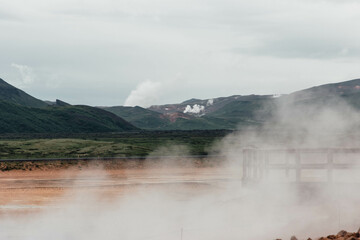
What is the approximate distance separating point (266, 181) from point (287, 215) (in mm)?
2849

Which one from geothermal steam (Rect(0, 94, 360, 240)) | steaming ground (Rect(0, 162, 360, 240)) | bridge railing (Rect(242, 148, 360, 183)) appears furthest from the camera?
bridge railing (Rect(242, 148, 360, 183))

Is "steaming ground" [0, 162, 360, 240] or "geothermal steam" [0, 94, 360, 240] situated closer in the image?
"geothermal steam" [0, 94, 360, 240]

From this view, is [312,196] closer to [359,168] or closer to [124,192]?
[359,168]

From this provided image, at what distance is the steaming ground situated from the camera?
1966 centimetres

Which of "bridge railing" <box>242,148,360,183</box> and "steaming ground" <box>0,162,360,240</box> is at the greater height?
"bridge railing" <box>242,148,360,183</box>

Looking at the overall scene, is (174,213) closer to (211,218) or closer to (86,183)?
(211,218)

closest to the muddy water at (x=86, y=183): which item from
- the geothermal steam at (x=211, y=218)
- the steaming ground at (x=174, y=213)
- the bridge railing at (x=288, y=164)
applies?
the steaming ground at (x=174, y=213)

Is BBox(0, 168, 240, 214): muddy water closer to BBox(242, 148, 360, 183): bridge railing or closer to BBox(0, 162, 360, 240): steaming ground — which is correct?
BBox(0, 162, 360, 240): steaming ground

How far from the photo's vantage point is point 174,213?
2500cm

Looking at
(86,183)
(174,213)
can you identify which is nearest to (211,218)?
(174,213)

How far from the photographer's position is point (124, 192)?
116ft

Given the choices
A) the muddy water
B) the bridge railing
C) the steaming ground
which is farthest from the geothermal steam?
the muddy water

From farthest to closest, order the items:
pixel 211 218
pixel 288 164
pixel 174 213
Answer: pixel 174 213 → pixel 288 164 → pixel 211 218

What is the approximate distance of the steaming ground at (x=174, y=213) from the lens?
1966 centimetres
